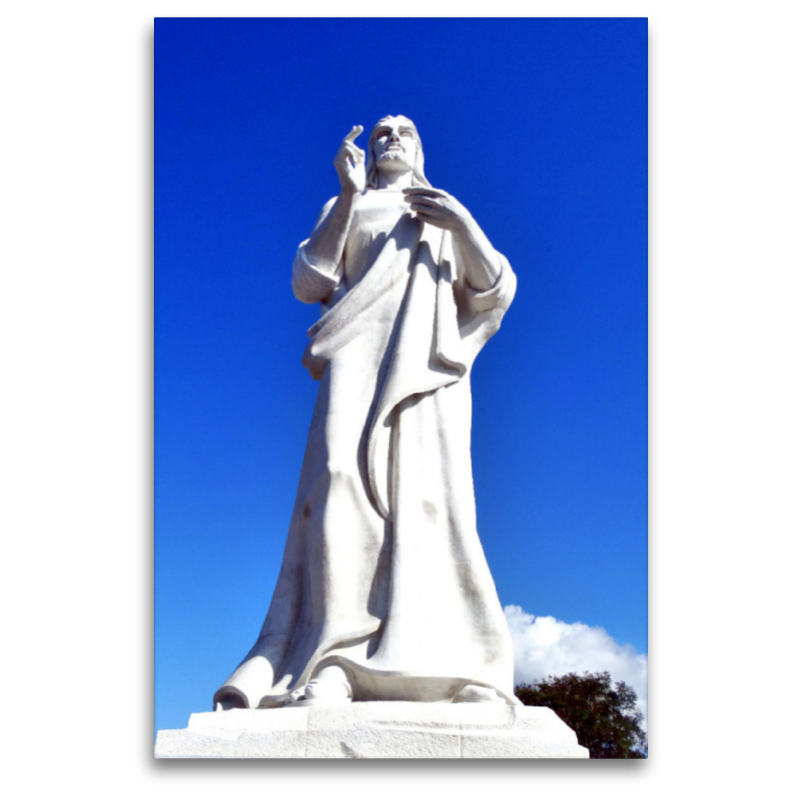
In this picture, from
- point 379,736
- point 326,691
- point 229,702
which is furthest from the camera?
point 229,702

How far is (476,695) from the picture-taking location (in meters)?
7.43

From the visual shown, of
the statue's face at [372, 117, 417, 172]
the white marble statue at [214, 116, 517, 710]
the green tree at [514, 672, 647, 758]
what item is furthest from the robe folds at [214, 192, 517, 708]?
the green tree at [514, 672, 647, 758]

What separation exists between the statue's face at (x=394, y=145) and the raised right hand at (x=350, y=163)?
744mm

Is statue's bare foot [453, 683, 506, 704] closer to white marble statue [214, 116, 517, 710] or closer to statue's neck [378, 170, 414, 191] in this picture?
white marble statue [214, 116, 517, 710]

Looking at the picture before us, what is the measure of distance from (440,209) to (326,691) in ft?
10.8

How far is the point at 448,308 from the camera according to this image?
28.7 feet

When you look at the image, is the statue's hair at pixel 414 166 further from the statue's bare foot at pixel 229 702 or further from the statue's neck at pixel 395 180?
the statue's bare foot at pixel 229 702

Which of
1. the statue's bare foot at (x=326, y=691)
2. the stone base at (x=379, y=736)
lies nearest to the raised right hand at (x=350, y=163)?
the statue's bare foot at (x=326, y=691)

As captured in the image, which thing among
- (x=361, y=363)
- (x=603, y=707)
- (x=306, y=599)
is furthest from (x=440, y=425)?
(x=603, y=707)

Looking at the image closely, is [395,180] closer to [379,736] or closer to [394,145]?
[394,145]

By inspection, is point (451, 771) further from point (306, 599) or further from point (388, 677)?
point (306, 599)

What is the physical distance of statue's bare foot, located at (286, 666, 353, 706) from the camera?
24.0 feet

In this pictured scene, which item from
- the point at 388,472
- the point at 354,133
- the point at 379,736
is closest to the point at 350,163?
the point at 354,133
